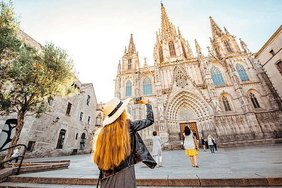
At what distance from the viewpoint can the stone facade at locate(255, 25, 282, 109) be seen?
57.1 feet

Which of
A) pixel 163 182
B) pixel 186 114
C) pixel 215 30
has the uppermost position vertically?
pixel 215 30

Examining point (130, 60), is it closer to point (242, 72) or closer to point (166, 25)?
point (166, 25)

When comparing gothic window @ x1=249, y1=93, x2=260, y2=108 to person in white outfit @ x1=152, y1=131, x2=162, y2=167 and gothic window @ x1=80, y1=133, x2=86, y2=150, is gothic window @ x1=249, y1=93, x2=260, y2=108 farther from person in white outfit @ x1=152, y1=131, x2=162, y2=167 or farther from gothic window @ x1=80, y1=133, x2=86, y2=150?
gothic window @ x1=80, y1=133, x2=86, y2=150

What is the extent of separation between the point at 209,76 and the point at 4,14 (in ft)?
78.4

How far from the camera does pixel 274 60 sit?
18312 millimetres

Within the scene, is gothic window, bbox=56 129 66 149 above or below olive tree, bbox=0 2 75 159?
below

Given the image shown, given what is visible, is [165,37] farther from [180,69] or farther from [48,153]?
[48,153]

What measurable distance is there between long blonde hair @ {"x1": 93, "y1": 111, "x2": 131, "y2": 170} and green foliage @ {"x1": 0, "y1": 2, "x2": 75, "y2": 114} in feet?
28.2

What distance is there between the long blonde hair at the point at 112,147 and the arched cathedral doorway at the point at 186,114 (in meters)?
19.5

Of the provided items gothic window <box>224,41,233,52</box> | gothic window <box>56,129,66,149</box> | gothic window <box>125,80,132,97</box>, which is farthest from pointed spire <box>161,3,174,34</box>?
gothic window <box>56,129,66,149</box>

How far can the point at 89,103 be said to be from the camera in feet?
70.5

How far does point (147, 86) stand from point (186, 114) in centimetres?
852

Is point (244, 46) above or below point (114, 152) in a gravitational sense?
above

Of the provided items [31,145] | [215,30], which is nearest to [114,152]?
[31,145]
